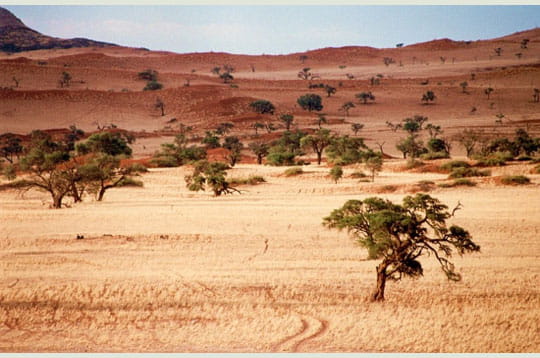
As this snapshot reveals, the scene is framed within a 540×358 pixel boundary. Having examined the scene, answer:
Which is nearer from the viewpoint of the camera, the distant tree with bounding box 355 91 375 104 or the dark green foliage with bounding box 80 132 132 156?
the dark green foliage with bounding box 80 132 132 156

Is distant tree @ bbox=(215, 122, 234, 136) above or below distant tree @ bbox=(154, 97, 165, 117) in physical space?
below

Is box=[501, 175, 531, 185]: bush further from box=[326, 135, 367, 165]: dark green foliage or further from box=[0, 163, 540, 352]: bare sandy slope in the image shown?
box=[326, 135, 367, 165]: dark green foliage

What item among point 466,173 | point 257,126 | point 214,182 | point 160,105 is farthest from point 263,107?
point 214,182

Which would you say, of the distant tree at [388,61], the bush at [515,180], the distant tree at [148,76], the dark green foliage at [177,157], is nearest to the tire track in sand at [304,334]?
the bush at [515,180]

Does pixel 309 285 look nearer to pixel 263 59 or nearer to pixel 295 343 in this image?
pixel 295 343

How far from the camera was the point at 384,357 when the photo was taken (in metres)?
12.4

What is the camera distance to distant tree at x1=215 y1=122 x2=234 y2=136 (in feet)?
245

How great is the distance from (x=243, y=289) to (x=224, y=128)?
61916mm

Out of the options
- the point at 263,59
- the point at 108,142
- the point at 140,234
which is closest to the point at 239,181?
the point at 140,234

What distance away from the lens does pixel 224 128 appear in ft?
251

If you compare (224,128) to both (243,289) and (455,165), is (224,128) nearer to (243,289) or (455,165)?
(455,165)

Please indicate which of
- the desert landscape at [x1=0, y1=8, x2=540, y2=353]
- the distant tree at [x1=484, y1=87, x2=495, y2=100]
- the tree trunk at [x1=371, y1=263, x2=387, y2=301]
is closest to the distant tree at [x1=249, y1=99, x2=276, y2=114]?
the desert landscape at [x1=0, y1=8, x2=540, y2=353]

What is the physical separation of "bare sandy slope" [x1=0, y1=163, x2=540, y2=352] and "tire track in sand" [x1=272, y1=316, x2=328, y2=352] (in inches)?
2.0

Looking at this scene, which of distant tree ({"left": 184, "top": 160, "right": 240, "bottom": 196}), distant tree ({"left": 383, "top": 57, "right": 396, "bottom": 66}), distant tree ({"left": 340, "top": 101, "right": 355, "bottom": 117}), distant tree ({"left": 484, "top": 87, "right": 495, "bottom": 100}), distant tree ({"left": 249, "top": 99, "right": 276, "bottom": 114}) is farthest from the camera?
distant tree ({"left": 383, "top": 57, "right": 396, "bottom": 66})
